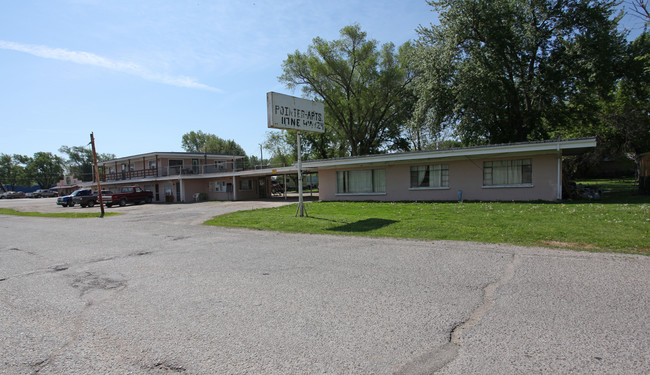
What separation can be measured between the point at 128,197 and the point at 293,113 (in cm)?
2621

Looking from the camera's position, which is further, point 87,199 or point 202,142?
point 202,142

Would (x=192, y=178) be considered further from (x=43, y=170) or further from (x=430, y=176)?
(x=43, y=170)

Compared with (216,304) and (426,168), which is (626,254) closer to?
(216,304)

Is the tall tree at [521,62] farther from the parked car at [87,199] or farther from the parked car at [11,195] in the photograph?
the parked car at [11,195]

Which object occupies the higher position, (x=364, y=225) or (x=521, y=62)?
(x=521, y=62)

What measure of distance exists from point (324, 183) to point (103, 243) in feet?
52.3

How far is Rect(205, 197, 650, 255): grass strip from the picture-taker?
8578mm

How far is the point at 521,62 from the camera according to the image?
85.0 feet

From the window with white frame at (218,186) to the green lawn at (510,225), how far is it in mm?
22420

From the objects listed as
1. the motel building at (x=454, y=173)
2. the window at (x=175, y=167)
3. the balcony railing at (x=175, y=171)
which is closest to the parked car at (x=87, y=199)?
the balcony railing at (x=175, y=171)

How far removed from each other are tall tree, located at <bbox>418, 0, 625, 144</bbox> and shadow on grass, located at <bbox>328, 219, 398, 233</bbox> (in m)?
15.4

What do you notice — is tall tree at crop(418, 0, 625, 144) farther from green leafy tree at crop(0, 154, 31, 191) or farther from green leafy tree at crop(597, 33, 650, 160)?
green leafy tree at crop(0, 154, 31, 191)

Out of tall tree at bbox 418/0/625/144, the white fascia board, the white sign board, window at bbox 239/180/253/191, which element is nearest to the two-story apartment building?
window at bbox 239/180/253/191

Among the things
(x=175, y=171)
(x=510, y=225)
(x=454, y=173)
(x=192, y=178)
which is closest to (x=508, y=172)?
(x=454, y=173)
